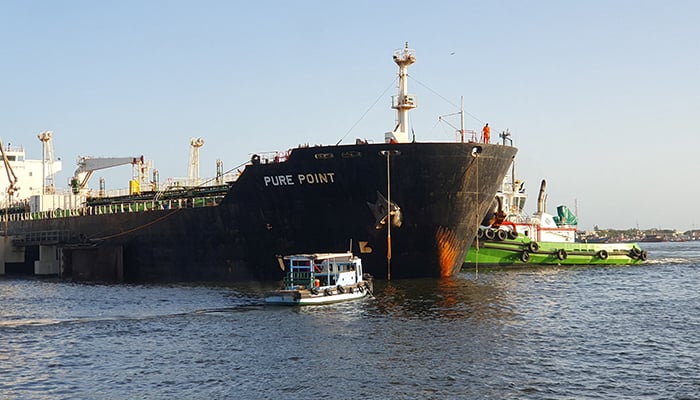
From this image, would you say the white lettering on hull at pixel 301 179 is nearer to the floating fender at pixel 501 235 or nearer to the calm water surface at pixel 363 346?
the calm water surface at pixel 363 346

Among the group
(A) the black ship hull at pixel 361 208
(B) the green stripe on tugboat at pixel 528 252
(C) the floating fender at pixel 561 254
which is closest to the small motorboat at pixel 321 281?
(A) the black ship hull at pixel 361 208

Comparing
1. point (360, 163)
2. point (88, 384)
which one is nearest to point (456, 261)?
point (360, 163)

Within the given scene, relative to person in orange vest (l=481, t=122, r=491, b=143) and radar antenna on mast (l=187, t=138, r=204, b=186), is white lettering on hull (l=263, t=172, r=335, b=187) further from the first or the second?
radar antenna on mast (l=187, t=138, r=204, b=186)

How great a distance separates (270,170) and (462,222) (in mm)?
10117

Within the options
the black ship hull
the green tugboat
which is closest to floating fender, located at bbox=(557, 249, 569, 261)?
the green tugboat

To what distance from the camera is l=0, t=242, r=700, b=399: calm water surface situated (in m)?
18.9

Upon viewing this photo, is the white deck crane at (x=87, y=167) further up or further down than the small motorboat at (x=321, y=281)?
further up

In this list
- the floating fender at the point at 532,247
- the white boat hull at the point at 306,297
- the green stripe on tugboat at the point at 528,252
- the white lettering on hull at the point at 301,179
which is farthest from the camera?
the floating fender at the point at 532,247

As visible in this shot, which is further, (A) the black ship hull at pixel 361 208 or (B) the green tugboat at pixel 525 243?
(B) the green tugboat at pixel 525 243

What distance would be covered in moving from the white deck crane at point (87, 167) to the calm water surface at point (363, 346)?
84.0 feet

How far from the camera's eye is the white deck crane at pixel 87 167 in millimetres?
62475

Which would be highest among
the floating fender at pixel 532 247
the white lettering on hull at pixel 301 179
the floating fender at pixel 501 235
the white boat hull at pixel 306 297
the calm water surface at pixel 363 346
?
the white lettering on hull at pixel 301 179

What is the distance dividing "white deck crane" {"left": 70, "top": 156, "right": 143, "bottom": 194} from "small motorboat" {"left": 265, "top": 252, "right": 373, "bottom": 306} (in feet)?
108

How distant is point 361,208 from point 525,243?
24664 mm
